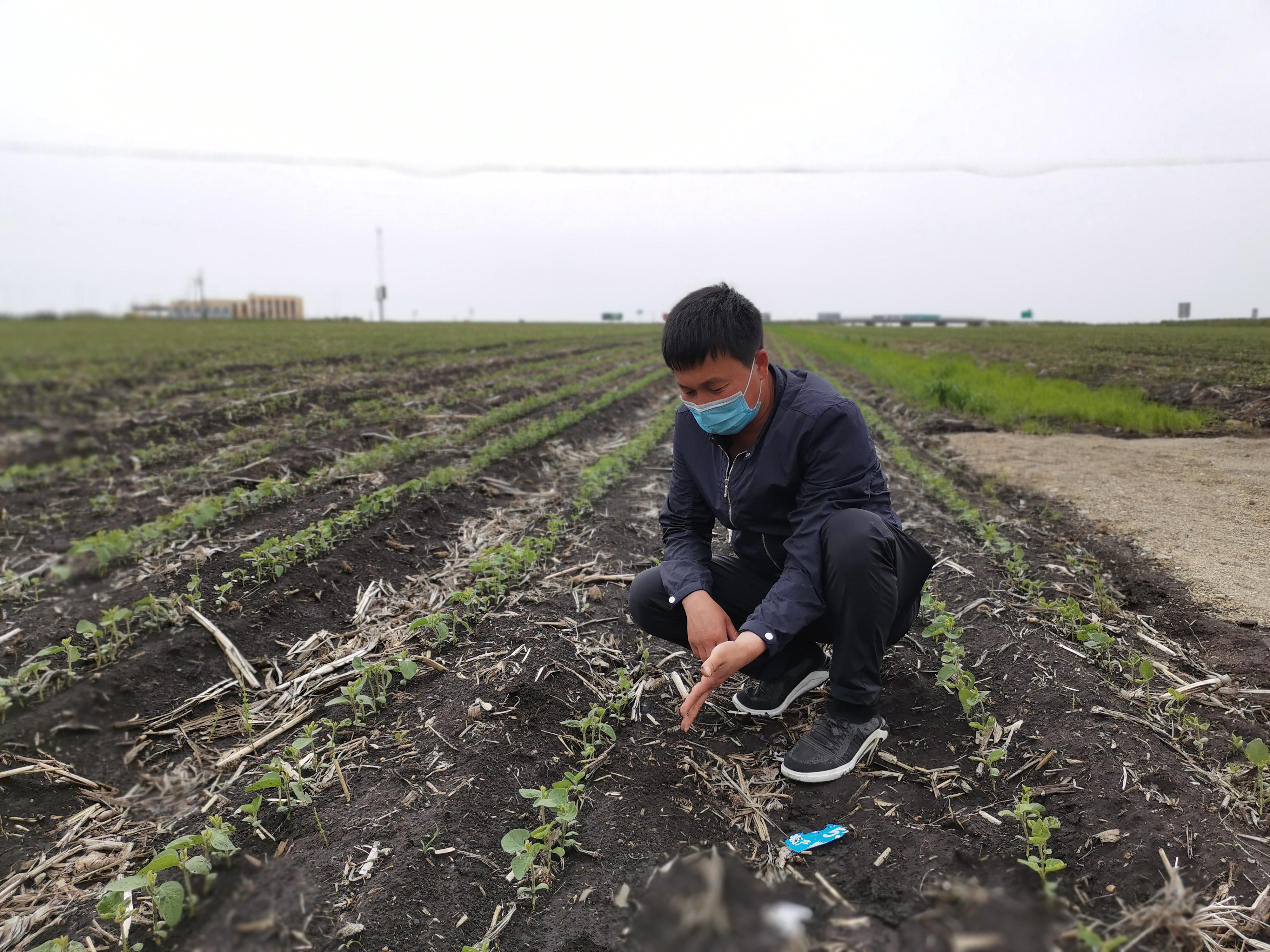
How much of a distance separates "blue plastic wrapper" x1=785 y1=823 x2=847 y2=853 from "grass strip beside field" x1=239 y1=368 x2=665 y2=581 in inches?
122

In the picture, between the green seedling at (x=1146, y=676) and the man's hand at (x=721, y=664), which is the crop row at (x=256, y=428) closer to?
the man's hand at (x=721, y=664)

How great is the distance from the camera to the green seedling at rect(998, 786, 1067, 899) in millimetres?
2027

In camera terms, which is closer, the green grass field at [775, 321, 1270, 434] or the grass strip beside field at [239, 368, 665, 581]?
the green grass field at [775, 321, 1270, 434]

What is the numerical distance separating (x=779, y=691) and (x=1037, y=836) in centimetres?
113

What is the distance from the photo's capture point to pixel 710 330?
257 cm

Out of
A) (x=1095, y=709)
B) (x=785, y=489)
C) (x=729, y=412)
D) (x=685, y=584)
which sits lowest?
(x=1095, y=709)

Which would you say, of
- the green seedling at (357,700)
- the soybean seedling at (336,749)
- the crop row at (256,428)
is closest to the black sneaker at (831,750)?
the soybean seedling at (336,749)

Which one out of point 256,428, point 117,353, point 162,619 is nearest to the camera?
point 117,353

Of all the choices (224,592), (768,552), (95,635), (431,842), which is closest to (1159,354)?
(768,552)

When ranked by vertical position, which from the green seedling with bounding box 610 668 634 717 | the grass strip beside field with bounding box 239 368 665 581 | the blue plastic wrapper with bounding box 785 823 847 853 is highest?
the grass strip beside field with bounding box 239 368 665 581

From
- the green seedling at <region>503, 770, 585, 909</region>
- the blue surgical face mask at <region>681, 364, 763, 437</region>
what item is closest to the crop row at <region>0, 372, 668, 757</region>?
the green seedling at <region>503, 770, 585, 909</region>

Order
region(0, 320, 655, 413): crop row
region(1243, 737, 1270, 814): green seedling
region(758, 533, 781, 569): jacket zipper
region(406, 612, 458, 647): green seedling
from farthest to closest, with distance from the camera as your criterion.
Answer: region(406, 612, 458, 647): green seedling < region(758, 533, 781, 569): jacket zipper < region(1243, 737, 1270, 814): green seedling < region(0, 320, 655, 413): crop row

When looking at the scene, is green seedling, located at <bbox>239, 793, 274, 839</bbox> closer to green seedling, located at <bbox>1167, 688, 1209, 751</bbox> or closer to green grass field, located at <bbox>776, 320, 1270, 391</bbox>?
green seedling, located at <bbox>1167, 688, 1209, 751</bbox>

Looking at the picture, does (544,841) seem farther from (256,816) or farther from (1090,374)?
(1090,374)
